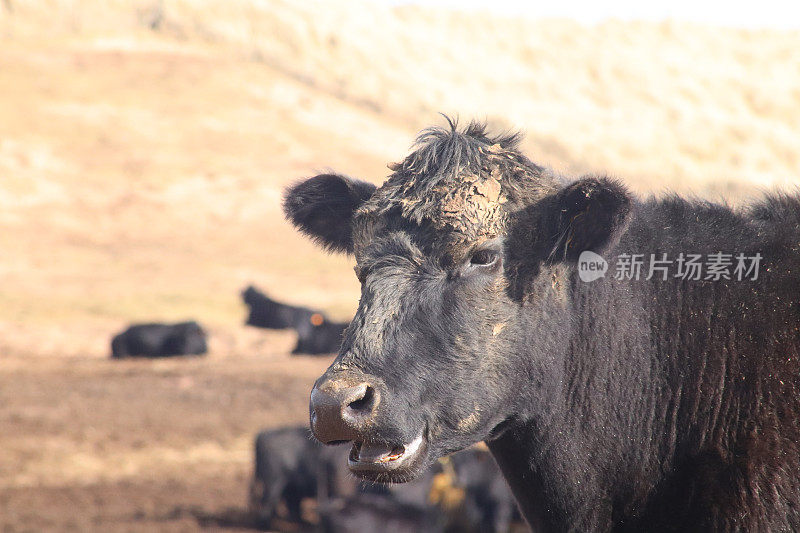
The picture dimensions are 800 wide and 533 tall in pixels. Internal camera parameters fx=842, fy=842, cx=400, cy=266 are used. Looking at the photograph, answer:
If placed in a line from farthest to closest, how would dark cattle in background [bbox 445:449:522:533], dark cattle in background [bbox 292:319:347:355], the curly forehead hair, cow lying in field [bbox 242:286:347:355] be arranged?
1. cow lying in field [bbox 242:286:347:355]
2. dark cattle in background [bbox 292:319:347:355]
3. dark cattle in background [bbox 445:449:522:533]
4. the curly forehead hair

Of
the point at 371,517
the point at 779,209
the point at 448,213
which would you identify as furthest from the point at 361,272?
the point at 371,517

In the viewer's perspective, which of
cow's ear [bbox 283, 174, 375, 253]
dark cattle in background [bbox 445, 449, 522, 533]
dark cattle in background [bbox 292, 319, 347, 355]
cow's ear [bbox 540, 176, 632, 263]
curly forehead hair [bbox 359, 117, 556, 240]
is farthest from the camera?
dark cattle in background [bbox 292, 319, 347, 355]

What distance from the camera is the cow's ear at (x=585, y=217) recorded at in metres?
3.37

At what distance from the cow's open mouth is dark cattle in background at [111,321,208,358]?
21890 millimetres

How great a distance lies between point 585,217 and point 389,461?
126cm

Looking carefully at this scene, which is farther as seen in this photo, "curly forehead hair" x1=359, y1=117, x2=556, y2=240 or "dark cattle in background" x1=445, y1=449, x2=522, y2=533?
→ "dark cattle in background" x1=445, y1=449, x2=522, y2=533

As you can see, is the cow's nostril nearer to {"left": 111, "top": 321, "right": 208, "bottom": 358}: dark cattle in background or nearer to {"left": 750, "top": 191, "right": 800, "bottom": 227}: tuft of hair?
{"left": 750, "top": 191, "right": 800, "bottom": 227}: tuft of hair

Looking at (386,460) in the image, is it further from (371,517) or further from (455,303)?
(371,517)

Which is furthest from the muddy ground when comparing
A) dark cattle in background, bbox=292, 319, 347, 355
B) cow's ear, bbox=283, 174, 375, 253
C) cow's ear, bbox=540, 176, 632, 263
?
cow's ear, bbox=540, 176, 632, 263

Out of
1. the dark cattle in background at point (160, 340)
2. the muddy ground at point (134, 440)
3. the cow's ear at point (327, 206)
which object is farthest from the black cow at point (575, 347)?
the dark cattle in background at point (160, 340)

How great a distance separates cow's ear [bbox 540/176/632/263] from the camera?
3.37m

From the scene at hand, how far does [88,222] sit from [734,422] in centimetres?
4210

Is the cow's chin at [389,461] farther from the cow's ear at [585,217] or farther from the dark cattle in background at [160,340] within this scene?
the dark cattle in background at [160,340]

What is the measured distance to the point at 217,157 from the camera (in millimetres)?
49719
